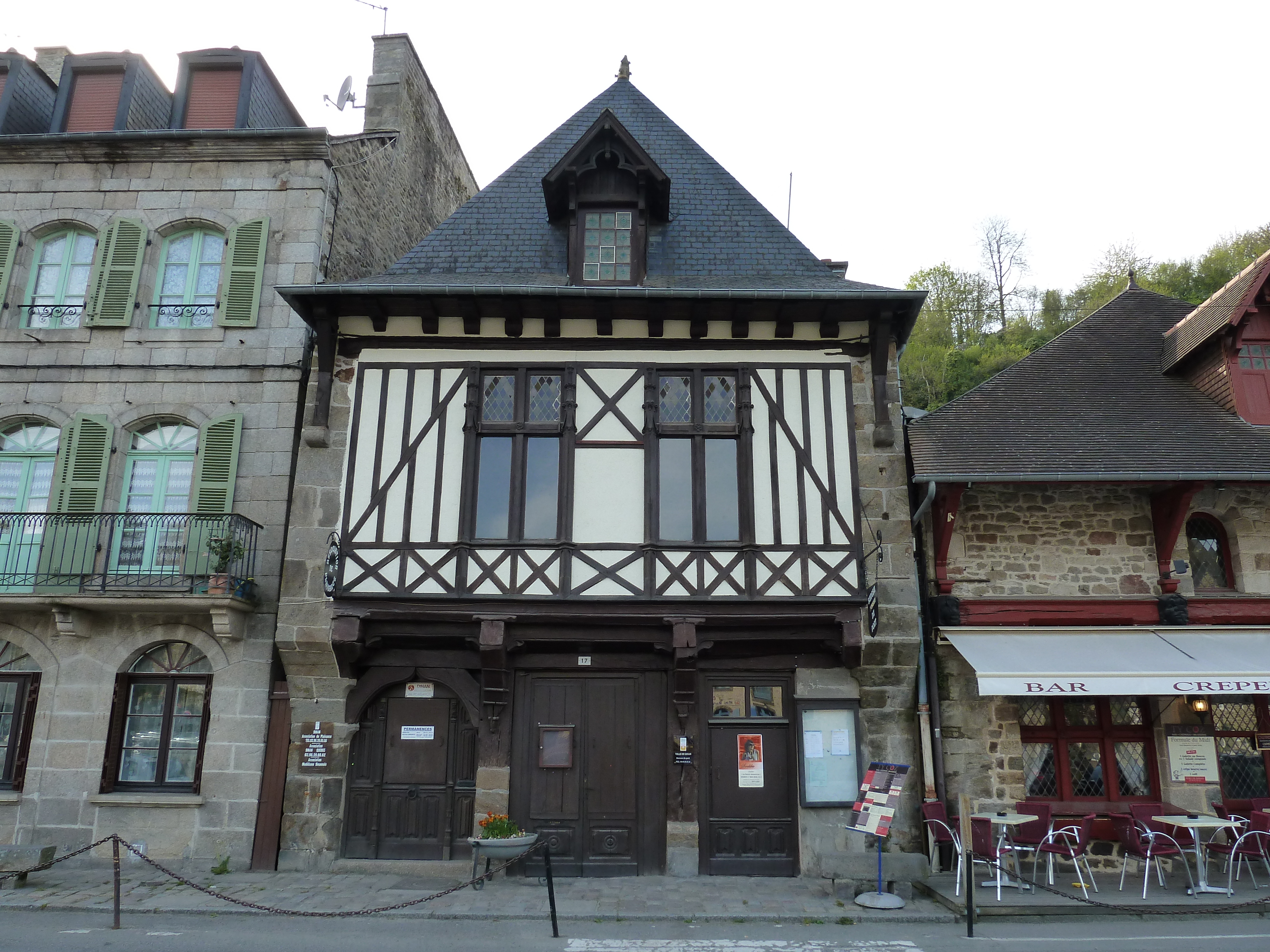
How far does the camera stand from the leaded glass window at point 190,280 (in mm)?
11188

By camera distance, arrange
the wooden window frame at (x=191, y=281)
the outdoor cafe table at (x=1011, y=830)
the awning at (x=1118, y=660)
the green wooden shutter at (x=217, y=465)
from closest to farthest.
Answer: the outdoor cafe table at (x=1011, y=830) → the awning at (x=1118, y=660) → the green wooden shutter at (x=217, y=465) → the wooden window frame at (x=191, y=281)

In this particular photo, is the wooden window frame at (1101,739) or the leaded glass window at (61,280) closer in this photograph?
the wooden window frame at (1101,739)

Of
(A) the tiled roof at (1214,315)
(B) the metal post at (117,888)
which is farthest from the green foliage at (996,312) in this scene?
(B) the metal post at (117,888)

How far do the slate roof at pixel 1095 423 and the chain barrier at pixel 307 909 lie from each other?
5.73 meters

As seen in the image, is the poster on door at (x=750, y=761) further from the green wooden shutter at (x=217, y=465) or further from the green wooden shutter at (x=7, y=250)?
the green wooden shutter at (x=7, y=250)

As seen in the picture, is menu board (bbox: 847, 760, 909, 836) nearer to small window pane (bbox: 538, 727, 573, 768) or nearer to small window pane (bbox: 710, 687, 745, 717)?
small window pane (bbox: 710, 687, 745, 717)

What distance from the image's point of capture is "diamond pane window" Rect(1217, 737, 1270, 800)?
10039mm

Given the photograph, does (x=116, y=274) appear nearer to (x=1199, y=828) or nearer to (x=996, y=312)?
(x=1199, y=828)

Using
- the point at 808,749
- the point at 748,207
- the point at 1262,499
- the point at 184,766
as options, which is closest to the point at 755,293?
the point at 748,207

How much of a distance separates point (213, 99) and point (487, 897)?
11159 mm

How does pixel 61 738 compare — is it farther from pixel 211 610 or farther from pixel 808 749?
pixel 808 749

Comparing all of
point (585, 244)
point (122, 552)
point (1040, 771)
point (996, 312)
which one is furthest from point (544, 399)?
point (996, 312)

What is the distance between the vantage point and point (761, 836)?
976 cm

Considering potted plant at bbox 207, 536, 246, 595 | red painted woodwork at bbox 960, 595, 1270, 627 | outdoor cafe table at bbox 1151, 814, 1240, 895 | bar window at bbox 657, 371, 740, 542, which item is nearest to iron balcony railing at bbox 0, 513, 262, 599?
potted plant at bbox 207, 536, 246, 595
